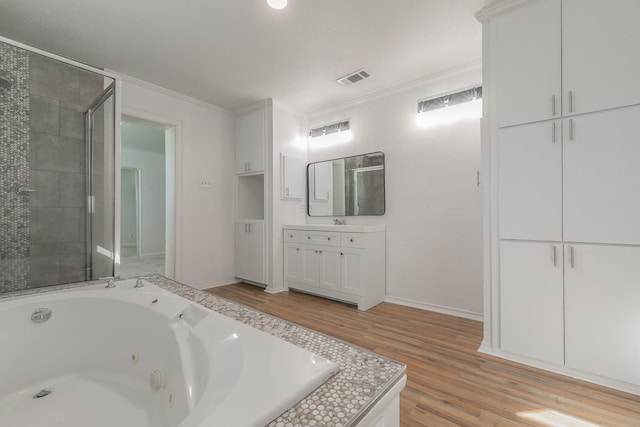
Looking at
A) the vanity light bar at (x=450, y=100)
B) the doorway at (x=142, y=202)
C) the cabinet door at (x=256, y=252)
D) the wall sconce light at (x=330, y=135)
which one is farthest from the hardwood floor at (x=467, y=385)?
the doorway at (x=142, y=202)

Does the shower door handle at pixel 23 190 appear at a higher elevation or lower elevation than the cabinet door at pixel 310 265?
higher

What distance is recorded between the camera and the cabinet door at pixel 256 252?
3.46 metres

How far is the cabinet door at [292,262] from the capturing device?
3.31 meters

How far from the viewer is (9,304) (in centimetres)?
135

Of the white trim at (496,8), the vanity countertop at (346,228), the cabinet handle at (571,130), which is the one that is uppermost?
the white trim at (496,8)

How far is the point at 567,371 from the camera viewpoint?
1.62 meters

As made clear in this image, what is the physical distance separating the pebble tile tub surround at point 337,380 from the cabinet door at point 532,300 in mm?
1393


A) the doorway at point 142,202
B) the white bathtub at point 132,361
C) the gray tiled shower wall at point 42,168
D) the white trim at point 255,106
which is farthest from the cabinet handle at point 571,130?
the doorway at point 142,202

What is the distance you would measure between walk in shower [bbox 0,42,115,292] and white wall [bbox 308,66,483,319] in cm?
252

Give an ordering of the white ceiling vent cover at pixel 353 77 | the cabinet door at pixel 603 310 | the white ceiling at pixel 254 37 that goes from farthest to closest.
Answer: the white ceiling vent cover at pixel 353 77
the white ceiling at pixel 254 37
the cabinet door at pixel 603 310

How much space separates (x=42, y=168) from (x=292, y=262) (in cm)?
237

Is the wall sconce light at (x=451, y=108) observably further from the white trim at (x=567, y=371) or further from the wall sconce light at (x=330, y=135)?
the white trim at (x=567, y=371)

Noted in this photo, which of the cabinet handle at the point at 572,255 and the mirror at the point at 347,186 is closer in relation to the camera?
the cabinet handle at the point at 572,255

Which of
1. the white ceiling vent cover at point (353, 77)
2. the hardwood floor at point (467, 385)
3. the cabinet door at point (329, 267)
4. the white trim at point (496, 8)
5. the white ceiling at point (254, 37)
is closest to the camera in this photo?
the hardwood floor at point (467, 385)
